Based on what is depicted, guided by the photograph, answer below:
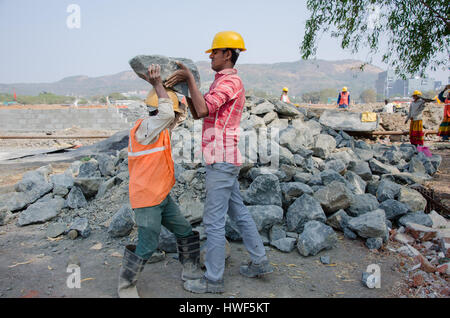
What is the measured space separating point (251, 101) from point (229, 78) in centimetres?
572

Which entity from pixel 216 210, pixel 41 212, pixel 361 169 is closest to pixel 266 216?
pixel 216 210

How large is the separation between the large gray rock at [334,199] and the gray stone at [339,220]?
11 cm

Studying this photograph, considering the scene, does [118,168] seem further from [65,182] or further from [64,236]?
[64,236]

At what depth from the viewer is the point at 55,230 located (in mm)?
3619

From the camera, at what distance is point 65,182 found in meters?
4.68

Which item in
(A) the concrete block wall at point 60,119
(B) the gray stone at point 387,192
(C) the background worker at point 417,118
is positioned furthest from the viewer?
(A) the concrete block wall at point 60,119

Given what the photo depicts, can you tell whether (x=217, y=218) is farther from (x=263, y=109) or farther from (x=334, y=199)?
(x=263, y=109)

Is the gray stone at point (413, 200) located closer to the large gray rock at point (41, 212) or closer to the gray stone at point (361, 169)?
the gray stone at point (361, 169)

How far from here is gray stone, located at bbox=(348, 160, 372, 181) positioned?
5344 millimetres

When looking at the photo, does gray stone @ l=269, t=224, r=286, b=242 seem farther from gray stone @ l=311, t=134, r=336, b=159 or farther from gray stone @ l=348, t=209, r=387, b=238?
gray stone @ l=311, t=134, r=336, b=159

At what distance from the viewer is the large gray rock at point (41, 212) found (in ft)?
13.1

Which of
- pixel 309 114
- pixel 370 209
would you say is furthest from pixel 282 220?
pixel 309 114

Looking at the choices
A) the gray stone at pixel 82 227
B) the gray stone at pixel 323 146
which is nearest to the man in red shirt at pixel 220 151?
the gray stone at pixel 82 227
